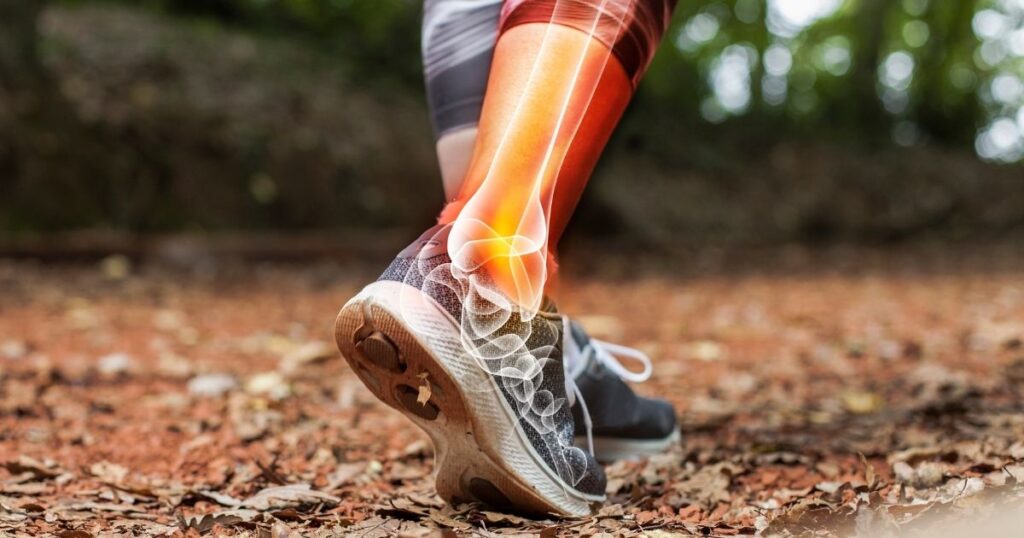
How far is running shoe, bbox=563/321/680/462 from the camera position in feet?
4.83

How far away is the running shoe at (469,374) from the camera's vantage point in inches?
40.8

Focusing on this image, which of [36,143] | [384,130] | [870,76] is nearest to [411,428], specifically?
[36,143]

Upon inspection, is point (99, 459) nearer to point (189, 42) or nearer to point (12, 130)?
point (12, 130)

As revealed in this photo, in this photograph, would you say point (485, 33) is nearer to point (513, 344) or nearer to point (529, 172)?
point (529, 172)

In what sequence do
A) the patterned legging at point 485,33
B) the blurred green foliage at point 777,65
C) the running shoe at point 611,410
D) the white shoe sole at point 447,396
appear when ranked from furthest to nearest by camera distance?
the blurred green foliage at point 777,65 < the running shoe at point 611,410 < the patterned legging at point 485,33 < the white shoe sole at point 447,396

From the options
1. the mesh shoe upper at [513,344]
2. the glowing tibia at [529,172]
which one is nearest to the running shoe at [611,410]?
the mesh shoe upper at [513,344]

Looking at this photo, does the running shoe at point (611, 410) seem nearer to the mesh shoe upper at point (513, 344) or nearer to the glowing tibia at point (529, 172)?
the mesh shoe upper at point (513, 344)

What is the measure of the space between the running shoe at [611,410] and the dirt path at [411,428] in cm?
4

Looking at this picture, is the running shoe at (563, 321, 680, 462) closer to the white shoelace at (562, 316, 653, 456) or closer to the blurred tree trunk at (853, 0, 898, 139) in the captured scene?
the white shoelace at (562, 316, 653, 456)

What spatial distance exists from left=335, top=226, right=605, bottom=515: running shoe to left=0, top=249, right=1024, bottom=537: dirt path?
6 centimetres

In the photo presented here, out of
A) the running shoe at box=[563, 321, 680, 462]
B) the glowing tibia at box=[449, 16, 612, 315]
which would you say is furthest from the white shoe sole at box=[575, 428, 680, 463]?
the glowing tibia at box=[449, 16, 612, 315]

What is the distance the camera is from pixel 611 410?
60.4 inches

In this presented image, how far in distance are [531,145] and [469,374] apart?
0.29 m

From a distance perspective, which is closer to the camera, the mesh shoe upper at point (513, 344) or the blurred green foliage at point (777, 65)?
the mesh shoe upper at point (513, 344)
